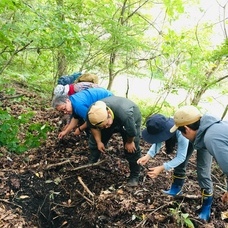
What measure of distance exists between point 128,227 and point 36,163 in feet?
6.78

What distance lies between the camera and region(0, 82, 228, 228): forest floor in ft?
10.4

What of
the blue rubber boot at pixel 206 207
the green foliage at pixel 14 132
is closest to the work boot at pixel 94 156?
the green foliage at pixel 14 132

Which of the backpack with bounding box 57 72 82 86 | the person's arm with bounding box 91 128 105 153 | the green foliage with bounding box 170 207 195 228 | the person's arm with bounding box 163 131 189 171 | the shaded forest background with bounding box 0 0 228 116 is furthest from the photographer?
the backpack with bounding box 57 72 82 86

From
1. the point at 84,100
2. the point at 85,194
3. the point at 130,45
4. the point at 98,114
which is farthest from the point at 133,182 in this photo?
the point at 130,45

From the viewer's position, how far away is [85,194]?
3693 mm

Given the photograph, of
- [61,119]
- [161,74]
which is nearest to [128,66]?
[161,74]

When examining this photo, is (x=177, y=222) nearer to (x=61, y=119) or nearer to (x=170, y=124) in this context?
(x=170, y=124)

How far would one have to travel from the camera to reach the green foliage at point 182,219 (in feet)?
9.64

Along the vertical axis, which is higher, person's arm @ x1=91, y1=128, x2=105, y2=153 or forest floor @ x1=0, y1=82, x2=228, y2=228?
person's arm @ x1=91, y1=128, x2=105, y2=153

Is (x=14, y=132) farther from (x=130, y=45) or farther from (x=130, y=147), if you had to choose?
(x=130, y=45)

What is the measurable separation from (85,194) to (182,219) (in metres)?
1.36

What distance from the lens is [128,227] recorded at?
3.05 m

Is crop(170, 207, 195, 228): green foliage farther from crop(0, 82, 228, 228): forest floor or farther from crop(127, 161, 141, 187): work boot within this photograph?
crop(127, 161, 141, 187): work boot

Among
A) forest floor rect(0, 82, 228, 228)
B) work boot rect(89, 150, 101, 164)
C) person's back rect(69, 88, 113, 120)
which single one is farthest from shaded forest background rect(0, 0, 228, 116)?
work boot rect(89, 150, 101, 164)
